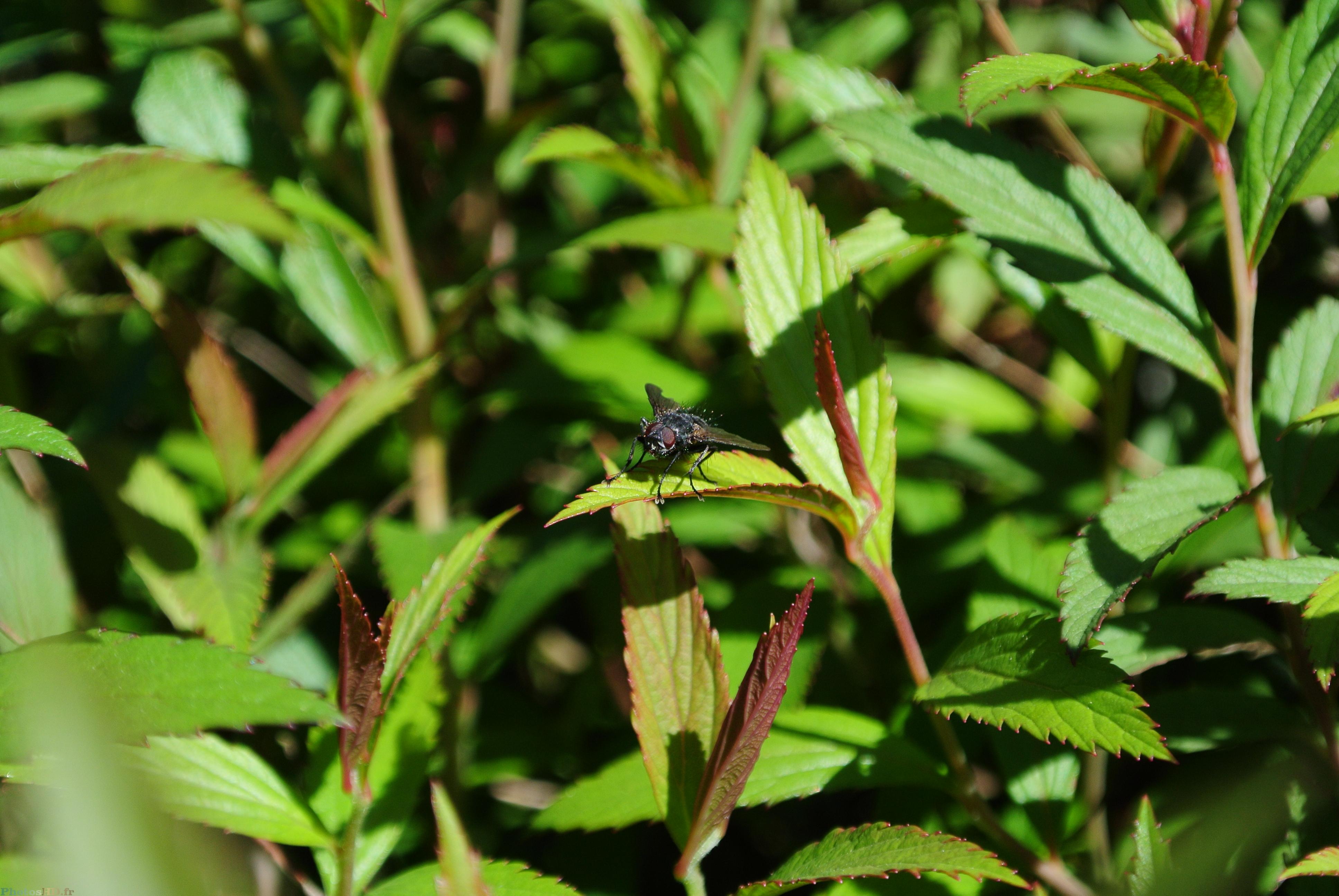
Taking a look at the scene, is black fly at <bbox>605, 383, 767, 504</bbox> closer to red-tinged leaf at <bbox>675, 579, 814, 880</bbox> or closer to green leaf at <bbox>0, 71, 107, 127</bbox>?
red-tinged leaf at <bbox>675, 579, 814, 880</bbox>

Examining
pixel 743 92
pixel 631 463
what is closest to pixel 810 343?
pixel 631 463

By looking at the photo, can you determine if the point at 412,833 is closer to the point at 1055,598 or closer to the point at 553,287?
the point at 1055,598

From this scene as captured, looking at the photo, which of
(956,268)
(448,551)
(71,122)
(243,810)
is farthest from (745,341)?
(71,122)

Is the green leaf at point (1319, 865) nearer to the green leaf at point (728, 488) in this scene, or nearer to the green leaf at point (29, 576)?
the green leaf at point (728, 488)

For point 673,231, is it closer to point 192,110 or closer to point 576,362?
point 576,362

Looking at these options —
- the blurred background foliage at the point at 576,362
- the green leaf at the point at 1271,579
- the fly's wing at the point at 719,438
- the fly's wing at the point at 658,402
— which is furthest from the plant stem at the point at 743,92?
the green leaf at the point at 1271,579

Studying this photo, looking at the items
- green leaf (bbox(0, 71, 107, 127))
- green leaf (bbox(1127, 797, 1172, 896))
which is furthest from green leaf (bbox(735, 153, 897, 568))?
green leaf (bbox(0, 71, 107, 127))
